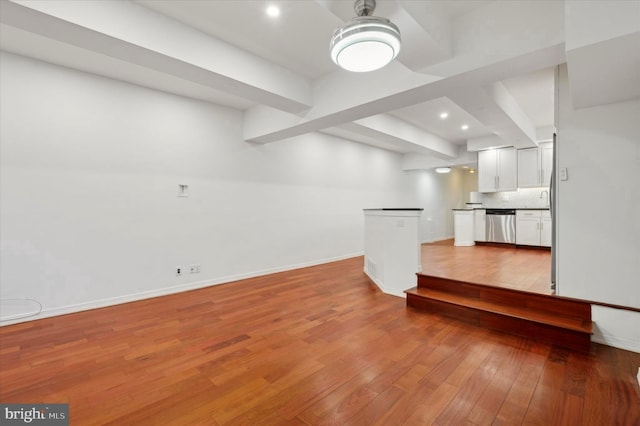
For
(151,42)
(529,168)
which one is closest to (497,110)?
(529,168)

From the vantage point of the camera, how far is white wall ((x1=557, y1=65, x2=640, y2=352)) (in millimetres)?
2559

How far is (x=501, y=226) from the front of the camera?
23.7 ft

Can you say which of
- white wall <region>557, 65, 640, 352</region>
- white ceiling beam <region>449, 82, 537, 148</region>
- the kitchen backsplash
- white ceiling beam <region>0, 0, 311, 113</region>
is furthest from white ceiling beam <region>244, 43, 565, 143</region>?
the kitchen backsplash

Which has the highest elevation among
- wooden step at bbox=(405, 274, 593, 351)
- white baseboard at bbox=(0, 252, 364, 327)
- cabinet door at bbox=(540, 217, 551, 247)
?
cabinet door at bbox=(540, 217, 551, 247)

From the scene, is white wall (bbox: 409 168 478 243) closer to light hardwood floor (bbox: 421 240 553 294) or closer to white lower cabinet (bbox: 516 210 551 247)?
white lower cabinet (bbox: 516 210 551 247)

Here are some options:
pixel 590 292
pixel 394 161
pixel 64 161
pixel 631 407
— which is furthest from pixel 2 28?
pixel 394 161

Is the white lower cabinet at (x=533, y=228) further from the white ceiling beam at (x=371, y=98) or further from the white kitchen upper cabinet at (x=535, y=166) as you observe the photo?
the white ceiling beam at (x=371, y=98)

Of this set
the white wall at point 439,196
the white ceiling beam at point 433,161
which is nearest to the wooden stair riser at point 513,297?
the white ceiling beam at point 433,161

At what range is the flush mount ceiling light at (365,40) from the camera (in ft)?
5.79

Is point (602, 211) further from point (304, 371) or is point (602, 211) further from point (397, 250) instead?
point (304, 371)

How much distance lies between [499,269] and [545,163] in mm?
3749

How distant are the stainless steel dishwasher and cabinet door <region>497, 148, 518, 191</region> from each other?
0.61 meters

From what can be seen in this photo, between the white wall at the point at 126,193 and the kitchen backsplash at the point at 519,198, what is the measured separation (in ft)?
16.9

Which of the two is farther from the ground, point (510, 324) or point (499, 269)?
point (499, 269)
